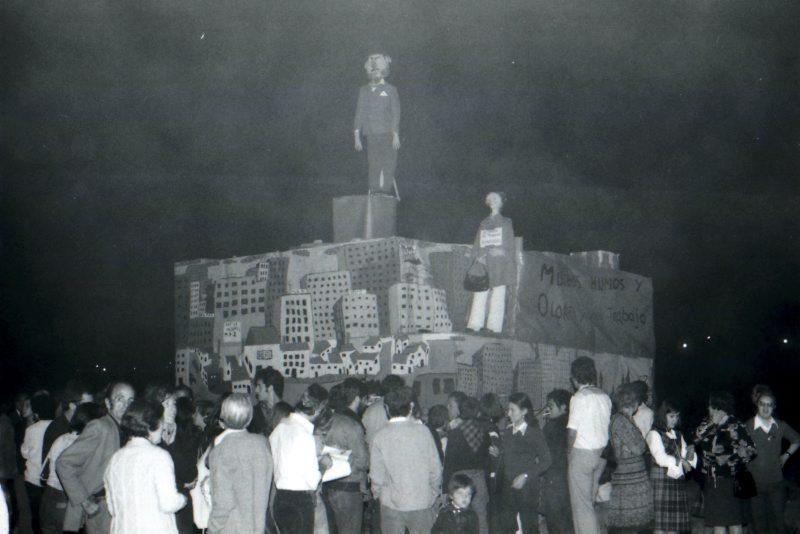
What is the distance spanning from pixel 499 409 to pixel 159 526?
10.8ft

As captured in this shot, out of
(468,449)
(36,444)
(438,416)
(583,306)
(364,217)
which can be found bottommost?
(468,449)

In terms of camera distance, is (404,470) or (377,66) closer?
(404,470)

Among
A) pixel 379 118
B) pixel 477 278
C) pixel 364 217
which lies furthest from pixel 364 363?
pixel 379 118

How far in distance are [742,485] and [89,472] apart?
4.42 m

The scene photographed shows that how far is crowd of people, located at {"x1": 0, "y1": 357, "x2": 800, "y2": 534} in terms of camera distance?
189 inches

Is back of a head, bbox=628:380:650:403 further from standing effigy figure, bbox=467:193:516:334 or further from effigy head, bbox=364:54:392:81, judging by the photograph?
effigy head, bbox=364:54:392:81

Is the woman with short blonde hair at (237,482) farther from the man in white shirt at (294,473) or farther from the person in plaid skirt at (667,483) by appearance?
the person in plaid skirt at (667,483)

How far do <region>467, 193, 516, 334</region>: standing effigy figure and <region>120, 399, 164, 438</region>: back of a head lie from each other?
5260 millimetres

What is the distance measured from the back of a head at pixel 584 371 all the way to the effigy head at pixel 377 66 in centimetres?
421

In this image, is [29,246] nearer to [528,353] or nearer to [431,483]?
[528,353]

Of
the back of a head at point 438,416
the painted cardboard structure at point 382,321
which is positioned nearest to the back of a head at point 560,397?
the back of a head at point 438,416

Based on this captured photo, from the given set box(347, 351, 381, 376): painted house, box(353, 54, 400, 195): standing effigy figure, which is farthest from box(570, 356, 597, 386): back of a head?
box(353, 54, 400, 195): standing effigy figure

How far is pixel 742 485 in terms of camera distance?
7.02 m

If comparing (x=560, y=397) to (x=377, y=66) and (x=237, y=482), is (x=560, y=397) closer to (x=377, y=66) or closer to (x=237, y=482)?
(x=237, y=482)
